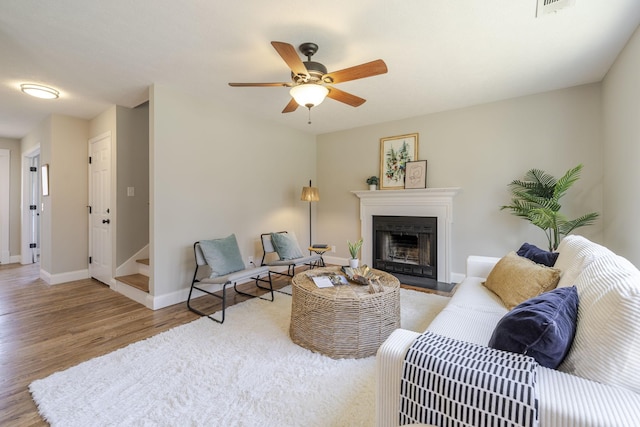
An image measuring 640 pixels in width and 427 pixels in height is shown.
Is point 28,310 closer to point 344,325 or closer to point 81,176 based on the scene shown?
point 81,176

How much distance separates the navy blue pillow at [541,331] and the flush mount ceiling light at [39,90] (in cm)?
467

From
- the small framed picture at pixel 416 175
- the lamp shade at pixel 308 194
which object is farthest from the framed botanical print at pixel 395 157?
the lamp shade at pixel 308 194

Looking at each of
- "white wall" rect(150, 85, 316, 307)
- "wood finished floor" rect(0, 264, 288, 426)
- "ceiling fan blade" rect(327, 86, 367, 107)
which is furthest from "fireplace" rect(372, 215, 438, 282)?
"ceiling fan blade" rect(327, 86, 367, 107)

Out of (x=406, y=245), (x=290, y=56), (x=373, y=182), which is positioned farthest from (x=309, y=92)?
(x=406, y=245)

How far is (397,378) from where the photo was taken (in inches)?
41.3

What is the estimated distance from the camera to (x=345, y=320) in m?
2.11

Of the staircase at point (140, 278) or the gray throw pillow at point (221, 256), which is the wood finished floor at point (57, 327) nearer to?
the staircase at point (140, 278)

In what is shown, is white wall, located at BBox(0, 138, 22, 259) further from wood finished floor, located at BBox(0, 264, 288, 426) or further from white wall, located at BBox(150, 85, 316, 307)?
white wall, located at BBox(150, 85, 316, 307)

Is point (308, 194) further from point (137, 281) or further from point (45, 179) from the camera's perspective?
point (45, 179)

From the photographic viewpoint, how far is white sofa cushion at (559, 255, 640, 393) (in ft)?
2.78

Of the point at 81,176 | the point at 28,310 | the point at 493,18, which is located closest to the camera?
the point at 493,18

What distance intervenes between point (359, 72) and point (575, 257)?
1872mm

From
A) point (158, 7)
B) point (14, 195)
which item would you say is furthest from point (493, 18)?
point (14, 195)

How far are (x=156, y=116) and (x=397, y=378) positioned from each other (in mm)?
3362
